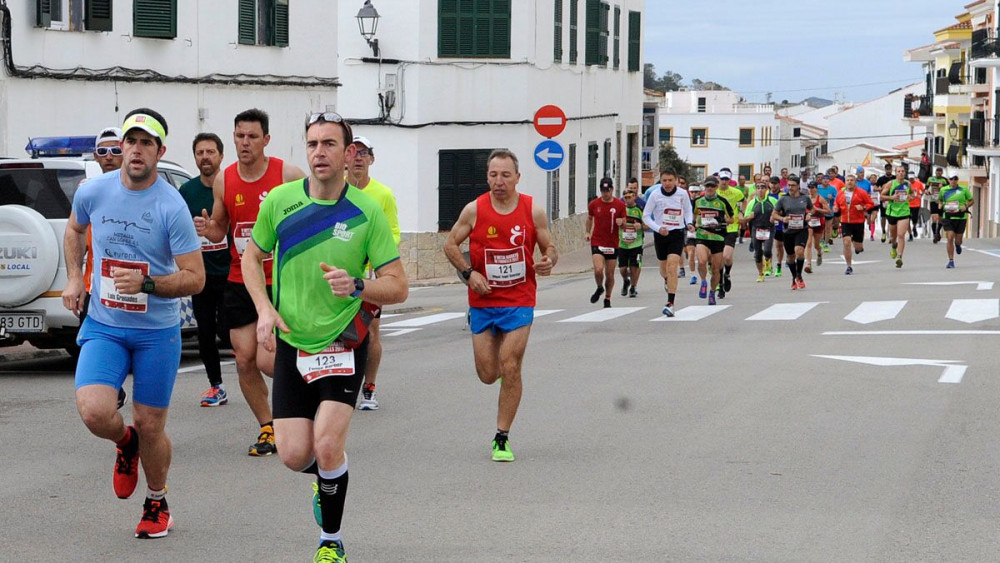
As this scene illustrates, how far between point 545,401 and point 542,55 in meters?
25.8

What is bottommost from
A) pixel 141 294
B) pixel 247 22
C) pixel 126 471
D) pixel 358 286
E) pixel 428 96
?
pixel 126 471

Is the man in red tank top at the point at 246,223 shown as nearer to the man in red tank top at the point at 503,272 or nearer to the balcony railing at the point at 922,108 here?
the man in red tank top at the point at 503,272

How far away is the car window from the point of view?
1316cm

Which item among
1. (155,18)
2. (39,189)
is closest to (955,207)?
(155,18)

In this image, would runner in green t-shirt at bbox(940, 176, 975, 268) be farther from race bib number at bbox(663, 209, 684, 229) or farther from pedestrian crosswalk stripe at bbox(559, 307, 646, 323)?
race bib number at bbox(663, 209, 684, 229)

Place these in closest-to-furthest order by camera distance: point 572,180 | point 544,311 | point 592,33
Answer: point 544,311 < point 572,180 < point 592,33

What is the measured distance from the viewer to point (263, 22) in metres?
27.0

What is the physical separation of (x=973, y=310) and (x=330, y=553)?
51.5ft

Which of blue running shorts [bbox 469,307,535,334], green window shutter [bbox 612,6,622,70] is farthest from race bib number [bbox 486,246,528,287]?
green window shutter [bbox 612,6,622,70]

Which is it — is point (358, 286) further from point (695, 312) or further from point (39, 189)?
point (695, 312)

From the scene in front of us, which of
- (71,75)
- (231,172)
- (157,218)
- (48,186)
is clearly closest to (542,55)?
(71,75)

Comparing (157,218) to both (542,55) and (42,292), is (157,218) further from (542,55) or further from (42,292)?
(542,55)

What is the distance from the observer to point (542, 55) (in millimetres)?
36906

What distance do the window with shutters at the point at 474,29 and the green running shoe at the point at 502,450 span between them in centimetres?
2629
